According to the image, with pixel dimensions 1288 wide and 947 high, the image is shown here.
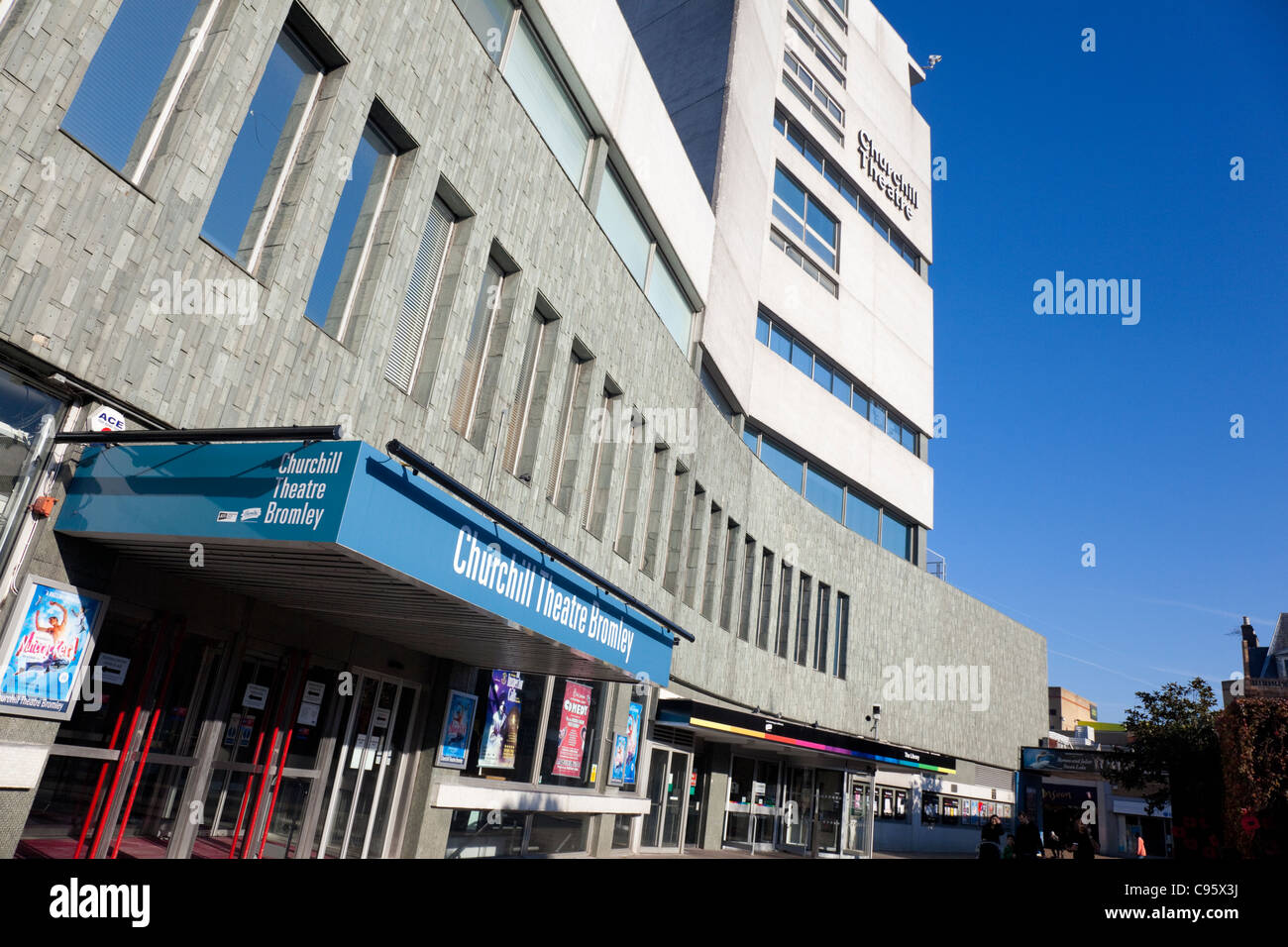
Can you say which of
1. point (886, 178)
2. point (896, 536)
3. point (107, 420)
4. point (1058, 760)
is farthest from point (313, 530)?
point (1058, 760)

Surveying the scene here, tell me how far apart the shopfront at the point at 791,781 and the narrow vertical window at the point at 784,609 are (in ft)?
9.47

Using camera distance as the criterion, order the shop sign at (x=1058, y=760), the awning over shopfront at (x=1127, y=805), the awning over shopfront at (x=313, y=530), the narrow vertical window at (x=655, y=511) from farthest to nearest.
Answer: the awning over shopfront at (x=1127, y=805)
the shop sign at (x=1058, y=760)
the narrow vertical window at (x=655, y=511)
the awning over shopfront at (x=313, y=530)

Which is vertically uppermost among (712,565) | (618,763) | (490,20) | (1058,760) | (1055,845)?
(490,20)

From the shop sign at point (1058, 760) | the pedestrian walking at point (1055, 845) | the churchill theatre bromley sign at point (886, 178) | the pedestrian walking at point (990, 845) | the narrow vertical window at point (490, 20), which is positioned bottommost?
the pedestrian walking at point (1055, 845)

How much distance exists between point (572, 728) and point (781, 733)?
7.68 metres

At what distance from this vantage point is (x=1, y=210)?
5891 mm

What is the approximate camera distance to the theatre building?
636 centimetres

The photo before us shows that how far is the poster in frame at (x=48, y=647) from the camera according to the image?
6.12m

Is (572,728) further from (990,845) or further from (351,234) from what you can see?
(351,234)

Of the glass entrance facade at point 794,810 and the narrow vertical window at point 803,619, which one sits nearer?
the glass entrance facade at point 794,810

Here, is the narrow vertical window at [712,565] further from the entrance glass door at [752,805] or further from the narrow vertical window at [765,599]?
the entrance glass door at [752,805]

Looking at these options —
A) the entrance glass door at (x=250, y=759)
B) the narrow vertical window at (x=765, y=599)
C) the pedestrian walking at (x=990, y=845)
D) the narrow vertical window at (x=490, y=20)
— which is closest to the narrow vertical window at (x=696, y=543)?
the narrow vertical window at (x=765, y=599)

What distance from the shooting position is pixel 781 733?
20.7 metres
